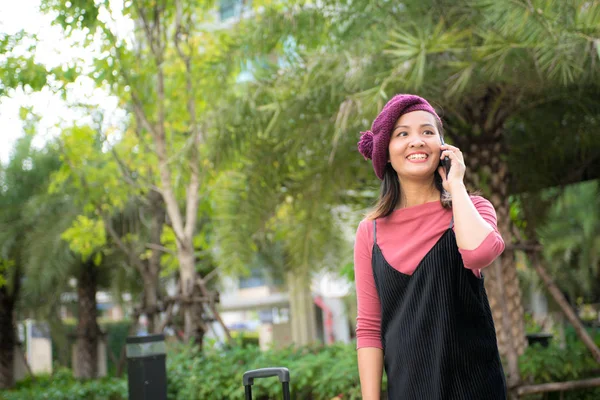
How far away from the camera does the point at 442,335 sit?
1.76 metres

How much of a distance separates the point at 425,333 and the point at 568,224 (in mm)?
14729

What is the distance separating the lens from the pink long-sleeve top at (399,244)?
1.85m

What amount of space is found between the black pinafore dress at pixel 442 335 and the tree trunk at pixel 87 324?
12.6 metres

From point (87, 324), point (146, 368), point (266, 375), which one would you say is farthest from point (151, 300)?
point (266, 375)

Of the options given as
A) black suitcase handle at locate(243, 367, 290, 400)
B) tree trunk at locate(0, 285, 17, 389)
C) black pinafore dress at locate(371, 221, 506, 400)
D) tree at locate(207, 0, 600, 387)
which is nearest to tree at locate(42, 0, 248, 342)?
tree at locate(207, 0, 600, 387)

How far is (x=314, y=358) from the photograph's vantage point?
5.88 meters

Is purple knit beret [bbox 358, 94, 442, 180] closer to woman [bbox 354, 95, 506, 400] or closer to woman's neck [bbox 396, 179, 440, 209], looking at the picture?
woman [bbox 354, 95, 506, 400]

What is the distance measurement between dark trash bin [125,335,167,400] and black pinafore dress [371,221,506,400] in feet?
12.5

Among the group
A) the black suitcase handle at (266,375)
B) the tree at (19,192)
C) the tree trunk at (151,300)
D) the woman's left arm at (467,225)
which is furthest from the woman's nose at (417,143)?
the tree at (19,192)

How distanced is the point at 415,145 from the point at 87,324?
1314cm

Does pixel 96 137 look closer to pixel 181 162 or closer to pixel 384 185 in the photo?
pixel 181 162

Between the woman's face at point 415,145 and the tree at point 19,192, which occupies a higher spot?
the tree at point 19,192

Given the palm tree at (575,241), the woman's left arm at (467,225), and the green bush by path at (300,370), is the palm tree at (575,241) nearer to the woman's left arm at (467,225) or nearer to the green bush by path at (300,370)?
the green bush by path at (300,370)

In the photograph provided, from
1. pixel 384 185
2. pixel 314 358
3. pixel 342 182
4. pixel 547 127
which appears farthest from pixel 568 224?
pixel 384 185
